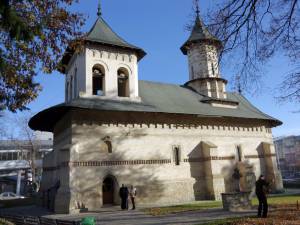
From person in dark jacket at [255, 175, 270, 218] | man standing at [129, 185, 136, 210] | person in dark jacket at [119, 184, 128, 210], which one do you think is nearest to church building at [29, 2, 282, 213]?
man standing at [129, 185, 136, 210]

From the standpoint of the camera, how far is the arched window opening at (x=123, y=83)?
20033 mm

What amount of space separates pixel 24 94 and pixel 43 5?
3.49 m

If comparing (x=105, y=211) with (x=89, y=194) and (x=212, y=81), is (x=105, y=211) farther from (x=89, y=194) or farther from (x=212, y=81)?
(x=212, y=81)

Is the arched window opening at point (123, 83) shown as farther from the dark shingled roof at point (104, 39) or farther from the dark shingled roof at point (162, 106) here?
the dark shingled roof at point (104, 39)

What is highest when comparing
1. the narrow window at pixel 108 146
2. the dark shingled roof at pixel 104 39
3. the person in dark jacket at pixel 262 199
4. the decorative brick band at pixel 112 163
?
the dark shingled roof at pixel 104 39

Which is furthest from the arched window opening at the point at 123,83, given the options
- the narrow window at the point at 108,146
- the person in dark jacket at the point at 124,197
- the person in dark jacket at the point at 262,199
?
the person in dark jacket at the point at 262,199

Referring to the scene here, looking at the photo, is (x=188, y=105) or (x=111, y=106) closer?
(x=111, y=106)

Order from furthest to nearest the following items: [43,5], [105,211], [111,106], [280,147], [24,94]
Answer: [280,147] < [111,106] < [105,211] < [24,94] < [43,5]

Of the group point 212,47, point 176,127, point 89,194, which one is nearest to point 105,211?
point 89,194

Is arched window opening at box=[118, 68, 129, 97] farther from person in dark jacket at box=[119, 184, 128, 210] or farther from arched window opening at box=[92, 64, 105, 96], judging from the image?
person in dark jacket at box=[119, 184, 128, 210]

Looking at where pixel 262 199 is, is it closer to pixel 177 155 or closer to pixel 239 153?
pixel 177 155

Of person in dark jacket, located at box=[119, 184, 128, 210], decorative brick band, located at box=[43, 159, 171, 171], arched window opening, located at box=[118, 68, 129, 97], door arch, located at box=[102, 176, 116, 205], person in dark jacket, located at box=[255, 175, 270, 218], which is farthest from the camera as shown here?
arched window opening, located at box=[118, 68, 129, 97]

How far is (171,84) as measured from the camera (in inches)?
992

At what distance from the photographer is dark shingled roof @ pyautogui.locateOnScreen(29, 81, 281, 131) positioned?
17603 mm
